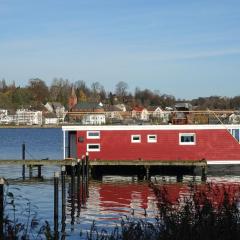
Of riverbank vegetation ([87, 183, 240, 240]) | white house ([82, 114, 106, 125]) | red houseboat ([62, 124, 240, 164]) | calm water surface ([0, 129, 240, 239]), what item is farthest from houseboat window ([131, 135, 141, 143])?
riverbank vegetation ([87, 183, 240, 240])

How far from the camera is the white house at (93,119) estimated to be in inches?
1804

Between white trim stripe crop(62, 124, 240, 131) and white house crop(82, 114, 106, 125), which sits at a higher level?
white house crop(82, 114, 106, 125)

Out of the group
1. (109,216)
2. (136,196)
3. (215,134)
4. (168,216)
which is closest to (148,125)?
(215,134)

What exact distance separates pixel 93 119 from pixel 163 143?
8901 millimetres

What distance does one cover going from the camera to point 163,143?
41.4 meters

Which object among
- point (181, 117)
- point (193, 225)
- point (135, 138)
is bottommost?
point (193, 225)

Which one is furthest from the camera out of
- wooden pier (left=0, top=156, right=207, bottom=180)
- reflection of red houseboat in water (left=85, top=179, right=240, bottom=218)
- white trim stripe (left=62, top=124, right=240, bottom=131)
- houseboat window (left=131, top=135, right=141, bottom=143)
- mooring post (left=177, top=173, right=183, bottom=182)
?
houseboat window (left=131, top=135, right=141, bottom=143)

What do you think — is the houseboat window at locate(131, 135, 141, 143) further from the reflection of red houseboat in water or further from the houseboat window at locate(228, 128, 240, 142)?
the houseboat window at locate(228, 128, 240, 142)

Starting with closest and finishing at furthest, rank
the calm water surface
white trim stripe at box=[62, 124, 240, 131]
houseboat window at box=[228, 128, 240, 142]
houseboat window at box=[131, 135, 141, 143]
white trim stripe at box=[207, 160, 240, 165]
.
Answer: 1. the calm water surface
2. white trim stripe at box=[62, 124, 240, 131]
3. white trim stripe at box=[207, 160, 240, 165]
4. houseboat window at box=[131, 135, 141, 143]
5. houseboat window at box=[228, 128, 240, 142]

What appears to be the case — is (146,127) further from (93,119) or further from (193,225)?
(193,225)

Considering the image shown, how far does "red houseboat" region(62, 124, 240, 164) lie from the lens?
41.4m

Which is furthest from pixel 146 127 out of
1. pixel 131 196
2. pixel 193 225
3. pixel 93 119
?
pixel 193 225

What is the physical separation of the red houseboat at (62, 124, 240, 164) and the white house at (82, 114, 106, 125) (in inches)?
142

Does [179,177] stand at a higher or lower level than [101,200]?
higher
